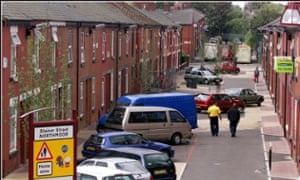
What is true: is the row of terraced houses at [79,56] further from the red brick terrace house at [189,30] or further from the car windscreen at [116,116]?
the red brick terrace house at [189,30]

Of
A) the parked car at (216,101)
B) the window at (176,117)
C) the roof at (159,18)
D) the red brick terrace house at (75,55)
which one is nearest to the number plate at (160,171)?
the red brick terrace house at (75,55)

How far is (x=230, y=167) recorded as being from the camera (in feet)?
90.3

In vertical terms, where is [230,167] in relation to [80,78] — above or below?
below

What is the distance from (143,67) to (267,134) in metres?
14.1

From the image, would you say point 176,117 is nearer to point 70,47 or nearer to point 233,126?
point 233,126

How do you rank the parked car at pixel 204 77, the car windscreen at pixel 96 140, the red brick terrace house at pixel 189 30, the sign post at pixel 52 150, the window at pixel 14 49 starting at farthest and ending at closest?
1. the red brick terrace house at pixel 189 30
2. the parked car at pixel 204 77
3. the car windscreen at pixel 96 140
4. the window at pixel 14 49
5. the sign post at pixel 52 150

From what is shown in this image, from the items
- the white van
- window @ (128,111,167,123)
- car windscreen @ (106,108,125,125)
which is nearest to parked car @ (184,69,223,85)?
the white van

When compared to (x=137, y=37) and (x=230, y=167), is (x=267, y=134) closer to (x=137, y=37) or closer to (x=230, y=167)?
(x=230, y=167)

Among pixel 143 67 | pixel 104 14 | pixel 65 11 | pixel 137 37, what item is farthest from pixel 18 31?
pixel 137 37

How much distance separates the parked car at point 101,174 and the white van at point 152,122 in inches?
425

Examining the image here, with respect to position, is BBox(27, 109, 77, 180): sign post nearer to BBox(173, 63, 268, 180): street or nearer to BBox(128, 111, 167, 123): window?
BBox(173, 63, 268, 180): street

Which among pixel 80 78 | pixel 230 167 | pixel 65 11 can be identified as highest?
pixel 65 11

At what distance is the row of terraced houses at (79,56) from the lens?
24.0 m

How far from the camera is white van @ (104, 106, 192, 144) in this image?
31062 millimetres
